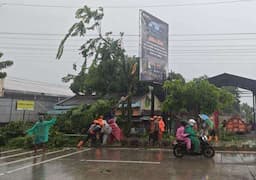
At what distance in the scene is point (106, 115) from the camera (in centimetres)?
1936

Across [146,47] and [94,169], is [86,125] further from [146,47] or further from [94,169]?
[94,169]

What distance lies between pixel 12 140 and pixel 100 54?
23.0 ft

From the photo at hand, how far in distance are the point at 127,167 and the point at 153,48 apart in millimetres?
10817

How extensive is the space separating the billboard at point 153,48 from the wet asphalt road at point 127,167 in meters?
7.11

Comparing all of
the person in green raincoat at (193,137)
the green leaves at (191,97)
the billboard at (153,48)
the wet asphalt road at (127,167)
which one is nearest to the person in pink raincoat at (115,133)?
the billboard at (153,48)

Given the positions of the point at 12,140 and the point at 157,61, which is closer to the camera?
the point at 12,140

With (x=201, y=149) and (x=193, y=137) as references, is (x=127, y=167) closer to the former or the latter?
(x=193, y=137)

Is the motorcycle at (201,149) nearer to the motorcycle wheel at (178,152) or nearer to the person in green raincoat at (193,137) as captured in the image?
the motorcycle wheel at (178,152)

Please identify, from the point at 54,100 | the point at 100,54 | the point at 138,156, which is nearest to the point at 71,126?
the point at 100,54

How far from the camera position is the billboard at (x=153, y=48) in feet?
62.2

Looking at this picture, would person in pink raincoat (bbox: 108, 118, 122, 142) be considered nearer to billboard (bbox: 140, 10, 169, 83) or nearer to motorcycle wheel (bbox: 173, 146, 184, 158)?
billboard (bbox: 140, 10, 169, 83)

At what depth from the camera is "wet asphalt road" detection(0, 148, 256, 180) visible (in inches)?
350

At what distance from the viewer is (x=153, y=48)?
1989 cm

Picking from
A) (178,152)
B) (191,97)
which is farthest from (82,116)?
(178,152)
